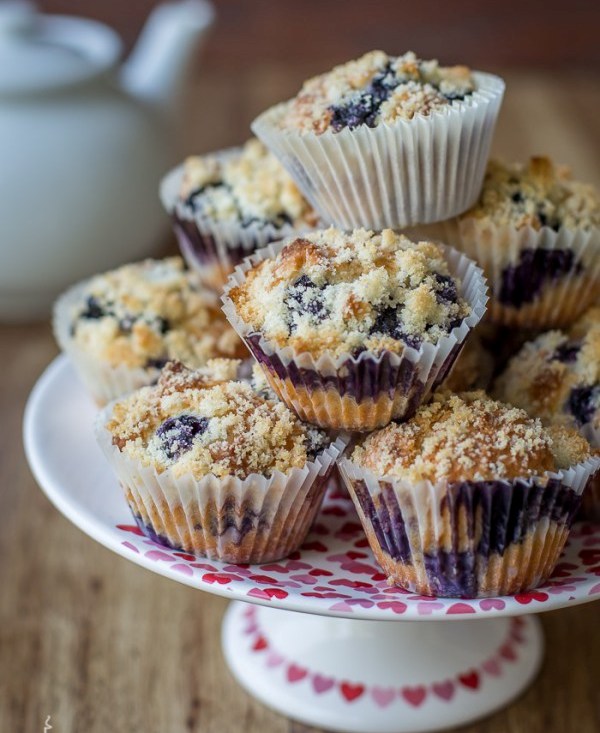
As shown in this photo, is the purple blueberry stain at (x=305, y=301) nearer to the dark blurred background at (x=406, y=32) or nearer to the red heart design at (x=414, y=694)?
the red heart design at (x=414, y=694)

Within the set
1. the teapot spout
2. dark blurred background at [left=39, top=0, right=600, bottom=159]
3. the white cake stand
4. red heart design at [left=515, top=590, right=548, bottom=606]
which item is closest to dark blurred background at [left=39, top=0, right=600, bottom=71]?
dark blurred background at [left=39, top=0, right=600, bottom=159]

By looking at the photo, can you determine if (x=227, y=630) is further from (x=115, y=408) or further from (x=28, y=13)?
(x=28, y=13)

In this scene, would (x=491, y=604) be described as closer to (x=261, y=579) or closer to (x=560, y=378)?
(x=261, y=579)

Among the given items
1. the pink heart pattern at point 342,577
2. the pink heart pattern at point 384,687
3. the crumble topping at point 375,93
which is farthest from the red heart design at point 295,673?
the crumble topping at point 375,93

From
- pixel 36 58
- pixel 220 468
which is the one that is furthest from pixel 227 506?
pixel 36 58

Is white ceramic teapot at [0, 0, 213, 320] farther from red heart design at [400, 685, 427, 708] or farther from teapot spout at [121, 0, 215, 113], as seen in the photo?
red heart design at [400, 685, 427, 708]

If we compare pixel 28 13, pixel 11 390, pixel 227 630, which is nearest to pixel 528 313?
pixel 227 630
